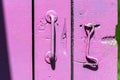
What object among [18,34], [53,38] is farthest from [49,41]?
[18,34]

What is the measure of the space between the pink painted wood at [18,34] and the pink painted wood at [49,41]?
0.14ft

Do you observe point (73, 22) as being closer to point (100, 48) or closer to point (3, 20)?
point (100, 48)

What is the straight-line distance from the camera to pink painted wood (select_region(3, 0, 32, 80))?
1843 millimetres

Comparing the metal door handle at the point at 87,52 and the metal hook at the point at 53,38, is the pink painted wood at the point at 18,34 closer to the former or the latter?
the metal hook at the point at 53,38

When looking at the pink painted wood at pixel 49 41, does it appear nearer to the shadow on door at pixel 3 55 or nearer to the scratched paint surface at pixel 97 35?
the scratched paint surface at pixel 97 35

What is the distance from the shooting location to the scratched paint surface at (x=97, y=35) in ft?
6.17

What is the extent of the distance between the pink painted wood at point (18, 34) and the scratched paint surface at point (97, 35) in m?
0.25

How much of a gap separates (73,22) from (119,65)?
14.6 inches

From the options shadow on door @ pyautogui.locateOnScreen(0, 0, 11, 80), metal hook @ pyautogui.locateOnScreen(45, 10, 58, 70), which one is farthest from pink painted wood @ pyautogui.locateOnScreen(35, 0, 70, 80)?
shadow on door @ pyautogui.locateOnScreen(0, 0, 11, 80)

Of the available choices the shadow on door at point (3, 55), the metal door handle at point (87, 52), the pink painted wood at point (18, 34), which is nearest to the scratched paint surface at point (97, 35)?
the metal door handle at point (87, 52)

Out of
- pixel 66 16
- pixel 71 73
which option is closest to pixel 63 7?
pixel 66 16

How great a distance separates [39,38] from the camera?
1872mm

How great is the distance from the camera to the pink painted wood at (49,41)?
186 cm

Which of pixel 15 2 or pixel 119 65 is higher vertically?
pixel 15 2
